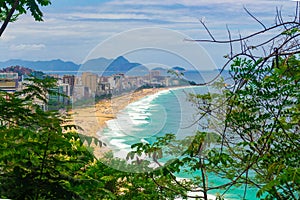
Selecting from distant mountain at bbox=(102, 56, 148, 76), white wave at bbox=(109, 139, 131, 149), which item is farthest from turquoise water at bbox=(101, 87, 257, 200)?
distant mountain at bbox=(102, 56, 148, 76)

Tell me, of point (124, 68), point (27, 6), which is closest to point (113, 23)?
point (124, 68)

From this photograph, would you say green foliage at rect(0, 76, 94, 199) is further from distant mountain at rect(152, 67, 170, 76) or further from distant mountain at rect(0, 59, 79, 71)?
distant mountain at rect(152, 67, 170, 76)

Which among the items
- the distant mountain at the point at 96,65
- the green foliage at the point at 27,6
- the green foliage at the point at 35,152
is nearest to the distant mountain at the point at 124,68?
the distant mountain at the point at 96,65

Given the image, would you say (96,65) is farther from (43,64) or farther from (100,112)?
(43,64)

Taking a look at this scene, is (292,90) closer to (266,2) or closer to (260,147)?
(260,147)

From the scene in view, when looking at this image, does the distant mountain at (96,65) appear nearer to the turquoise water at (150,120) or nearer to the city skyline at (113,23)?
the city skyline at (113,23)
